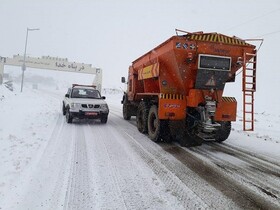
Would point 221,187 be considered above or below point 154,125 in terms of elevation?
below

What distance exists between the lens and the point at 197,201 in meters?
3.83

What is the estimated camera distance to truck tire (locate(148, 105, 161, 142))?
7.84 m

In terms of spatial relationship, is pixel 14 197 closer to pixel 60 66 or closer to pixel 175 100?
pixel 175 100

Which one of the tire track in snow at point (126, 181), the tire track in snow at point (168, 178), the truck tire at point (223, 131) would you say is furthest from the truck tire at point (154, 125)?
the truck tire at point (223, 131)

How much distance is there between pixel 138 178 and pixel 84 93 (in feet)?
26.8

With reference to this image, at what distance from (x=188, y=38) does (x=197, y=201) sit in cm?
459

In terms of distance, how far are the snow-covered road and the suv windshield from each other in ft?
15.6

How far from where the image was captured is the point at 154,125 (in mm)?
8328

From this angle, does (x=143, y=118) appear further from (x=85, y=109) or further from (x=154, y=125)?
(x=85, y=109)

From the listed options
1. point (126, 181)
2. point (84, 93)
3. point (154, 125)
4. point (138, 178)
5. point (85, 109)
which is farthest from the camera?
point (84, 93)

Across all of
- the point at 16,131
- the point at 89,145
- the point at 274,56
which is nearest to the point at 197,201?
the point at 89,145

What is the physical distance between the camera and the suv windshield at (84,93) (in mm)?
11938

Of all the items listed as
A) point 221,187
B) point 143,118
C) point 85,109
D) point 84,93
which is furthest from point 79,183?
point 84,93

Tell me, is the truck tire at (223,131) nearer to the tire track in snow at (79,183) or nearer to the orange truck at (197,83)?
the orange truck at (197,83)
